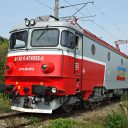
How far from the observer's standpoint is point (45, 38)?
36.7 feet

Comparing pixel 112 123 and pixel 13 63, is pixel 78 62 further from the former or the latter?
pixel 112 123

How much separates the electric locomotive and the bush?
1.90m

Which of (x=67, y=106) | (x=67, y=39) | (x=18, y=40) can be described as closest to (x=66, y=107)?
(x=67, y=106)

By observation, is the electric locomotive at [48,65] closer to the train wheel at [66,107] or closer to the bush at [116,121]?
the train wheel at [66,107]

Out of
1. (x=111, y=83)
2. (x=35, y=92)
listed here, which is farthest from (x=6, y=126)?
(x=111, y=83)

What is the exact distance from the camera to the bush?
9.16 metres

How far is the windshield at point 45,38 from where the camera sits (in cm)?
1105

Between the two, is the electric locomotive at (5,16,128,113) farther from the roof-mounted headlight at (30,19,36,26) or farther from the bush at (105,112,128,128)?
the bush at (105,112,128,128)

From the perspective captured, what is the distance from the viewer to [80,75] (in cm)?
1188

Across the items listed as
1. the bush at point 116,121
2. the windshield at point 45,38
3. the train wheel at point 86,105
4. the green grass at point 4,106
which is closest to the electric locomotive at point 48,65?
the windshield at point 45,38

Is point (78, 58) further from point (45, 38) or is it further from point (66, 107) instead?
point (66, 107)

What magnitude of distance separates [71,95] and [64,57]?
149 cm

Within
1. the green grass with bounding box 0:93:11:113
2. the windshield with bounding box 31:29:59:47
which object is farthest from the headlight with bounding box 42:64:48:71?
the green grass with bounding box 0:93:11:113

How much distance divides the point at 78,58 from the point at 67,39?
3.14ft
